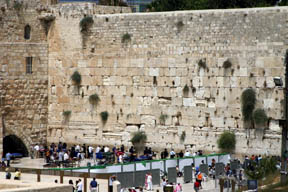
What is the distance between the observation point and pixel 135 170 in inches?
1062

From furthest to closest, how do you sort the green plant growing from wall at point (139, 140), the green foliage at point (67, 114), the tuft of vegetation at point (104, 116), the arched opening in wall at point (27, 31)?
the green foliage at point (67, 114) → the arched opening in wall at point (27, 31) → the tuft of vegetation at point (104, 116) → the green plant growing from wall at point (139, 140)

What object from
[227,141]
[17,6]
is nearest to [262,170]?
[227,141]

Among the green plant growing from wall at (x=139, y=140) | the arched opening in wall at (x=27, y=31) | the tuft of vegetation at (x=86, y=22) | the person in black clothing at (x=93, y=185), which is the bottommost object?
the person in black clothing at (x=93, y=185)

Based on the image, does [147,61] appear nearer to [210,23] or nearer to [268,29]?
[210,23]

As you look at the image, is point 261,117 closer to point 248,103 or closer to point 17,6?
point 248,103

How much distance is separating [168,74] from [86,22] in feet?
13.7

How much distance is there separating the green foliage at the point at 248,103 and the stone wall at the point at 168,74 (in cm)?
20

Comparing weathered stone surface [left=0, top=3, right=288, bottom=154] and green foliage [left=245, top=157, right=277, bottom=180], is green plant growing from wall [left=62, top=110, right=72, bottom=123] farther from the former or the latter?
green foliage [left=245, top=157, right=277, bottom=180]

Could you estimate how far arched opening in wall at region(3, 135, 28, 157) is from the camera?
1371 inches

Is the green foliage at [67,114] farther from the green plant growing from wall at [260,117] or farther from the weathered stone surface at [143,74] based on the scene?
the green plant growing from wall at [260,117]

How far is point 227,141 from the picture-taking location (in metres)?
30.4

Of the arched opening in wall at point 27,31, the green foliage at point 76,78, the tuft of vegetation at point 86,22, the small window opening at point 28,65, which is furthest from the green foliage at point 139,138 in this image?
the arched opening in wall at point 27,31

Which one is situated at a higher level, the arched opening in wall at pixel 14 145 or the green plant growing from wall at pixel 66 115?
the green plant growing from wall at pixel 66 115

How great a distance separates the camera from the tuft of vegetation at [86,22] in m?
34.0
